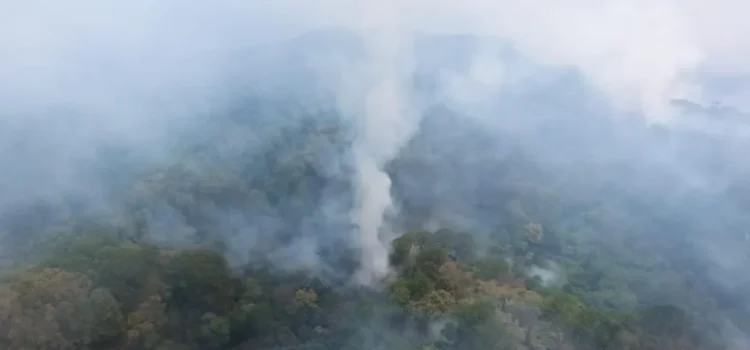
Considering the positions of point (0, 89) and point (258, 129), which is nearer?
point (258, 129)

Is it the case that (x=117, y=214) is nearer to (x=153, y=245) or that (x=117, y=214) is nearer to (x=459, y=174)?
(x=153, y=245)

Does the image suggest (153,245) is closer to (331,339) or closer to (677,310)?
(331,339)

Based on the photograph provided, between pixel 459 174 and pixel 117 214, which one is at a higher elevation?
pixel 459 174

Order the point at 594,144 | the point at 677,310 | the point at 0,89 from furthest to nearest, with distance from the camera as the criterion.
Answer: the point at 0,89
the point at 594,144
the point at 677,310

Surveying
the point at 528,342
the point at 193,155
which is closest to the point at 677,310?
the point at 528,342

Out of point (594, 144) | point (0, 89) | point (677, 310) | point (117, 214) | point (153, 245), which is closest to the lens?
point (677, 310)

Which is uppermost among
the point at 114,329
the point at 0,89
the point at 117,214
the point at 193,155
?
the point at 0,89
